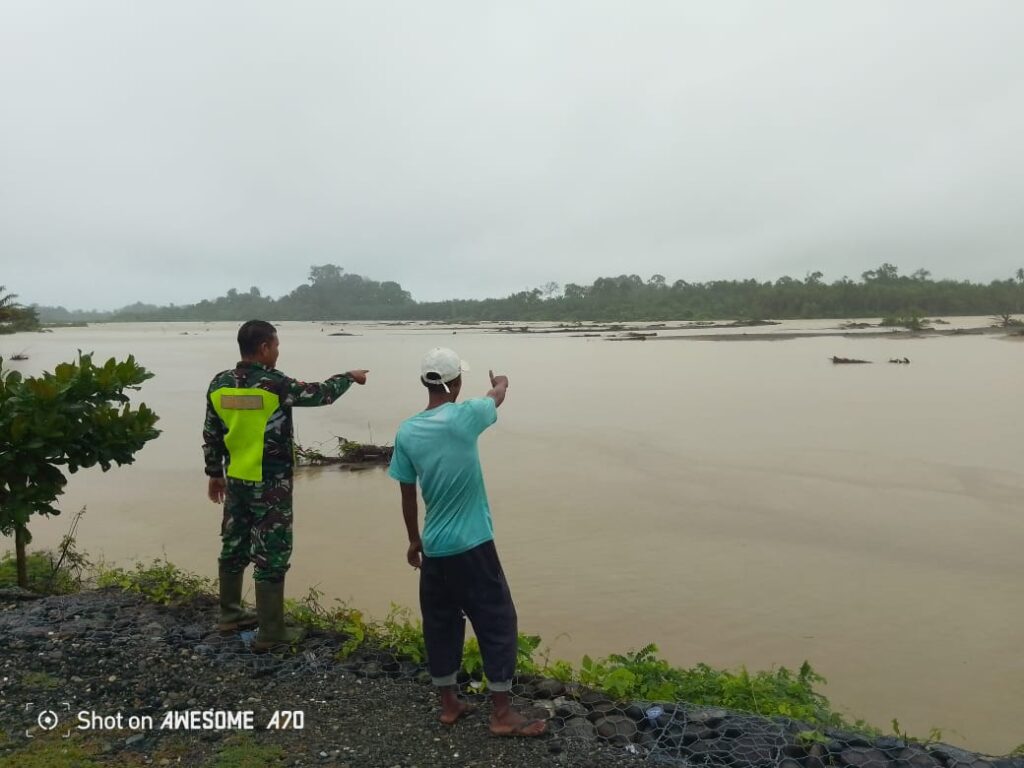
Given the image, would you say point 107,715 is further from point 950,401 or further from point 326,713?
point 950,401

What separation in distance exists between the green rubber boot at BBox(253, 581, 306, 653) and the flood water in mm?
1616

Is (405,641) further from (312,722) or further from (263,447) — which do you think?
(263,447)

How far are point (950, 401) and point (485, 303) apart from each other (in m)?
86.5

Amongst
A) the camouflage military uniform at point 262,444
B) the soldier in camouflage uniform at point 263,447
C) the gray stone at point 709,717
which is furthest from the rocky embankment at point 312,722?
the camouflage military uniform at point 262,444

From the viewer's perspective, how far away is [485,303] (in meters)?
100

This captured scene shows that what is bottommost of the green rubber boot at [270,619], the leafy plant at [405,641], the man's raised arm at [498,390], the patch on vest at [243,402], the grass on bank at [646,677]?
the grass on bank at [646,677]

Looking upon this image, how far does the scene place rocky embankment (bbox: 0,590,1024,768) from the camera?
111 inches

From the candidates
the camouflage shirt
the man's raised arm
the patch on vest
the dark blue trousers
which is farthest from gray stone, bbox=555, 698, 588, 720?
the patch on vest

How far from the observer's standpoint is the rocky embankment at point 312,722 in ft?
9.29

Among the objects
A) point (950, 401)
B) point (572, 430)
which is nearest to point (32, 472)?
point (572, 430)

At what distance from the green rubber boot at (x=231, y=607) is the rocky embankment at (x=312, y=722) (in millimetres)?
241

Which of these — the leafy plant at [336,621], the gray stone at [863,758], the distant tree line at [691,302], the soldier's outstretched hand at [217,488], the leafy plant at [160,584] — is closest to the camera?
the gray stone at [863,758]

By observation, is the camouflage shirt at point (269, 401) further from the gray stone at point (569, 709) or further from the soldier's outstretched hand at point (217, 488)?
the gray stone at point (569, 709)

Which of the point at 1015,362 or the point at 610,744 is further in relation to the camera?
the point at 1015,362
